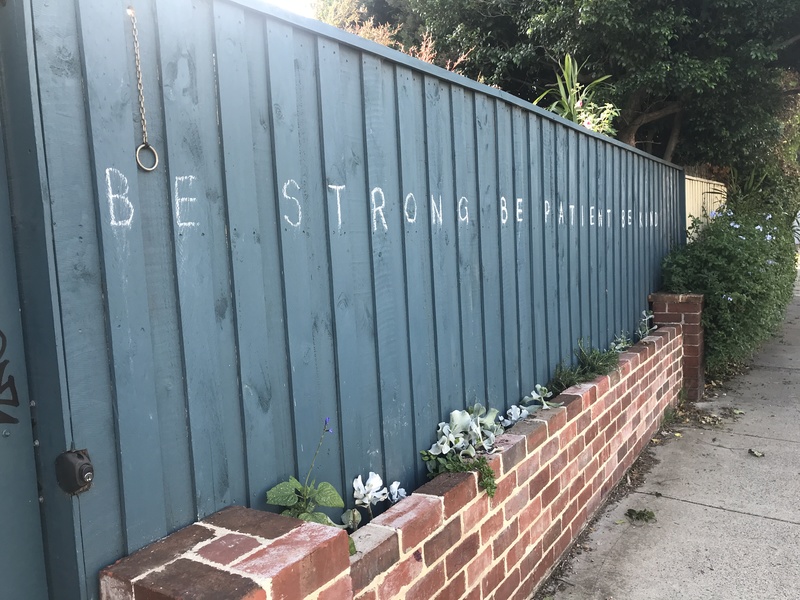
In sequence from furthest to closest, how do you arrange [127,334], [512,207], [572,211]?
[572,211]
[512,207]
[127,334]

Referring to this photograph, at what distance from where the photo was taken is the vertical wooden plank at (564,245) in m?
4.04

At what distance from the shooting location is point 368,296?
7.84ft

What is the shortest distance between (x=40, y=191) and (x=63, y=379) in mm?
415

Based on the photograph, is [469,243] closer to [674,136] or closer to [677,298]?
[677,298]

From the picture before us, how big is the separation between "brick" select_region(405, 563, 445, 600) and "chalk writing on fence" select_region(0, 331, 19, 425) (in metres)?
1.37

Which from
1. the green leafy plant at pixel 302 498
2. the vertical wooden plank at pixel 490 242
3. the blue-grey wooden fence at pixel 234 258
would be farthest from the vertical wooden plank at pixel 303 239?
the vertical wooden plank at pixel 490 242

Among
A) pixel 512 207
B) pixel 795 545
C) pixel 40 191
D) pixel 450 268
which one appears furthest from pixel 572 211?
pixel 40 191

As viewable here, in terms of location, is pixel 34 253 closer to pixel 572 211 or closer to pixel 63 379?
pixel 63 379

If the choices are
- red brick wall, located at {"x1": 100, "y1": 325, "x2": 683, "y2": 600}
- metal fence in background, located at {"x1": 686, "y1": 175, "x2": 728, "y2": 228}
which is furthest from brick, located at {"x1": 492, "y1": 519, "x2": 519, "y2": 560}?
metal fence in background, located at {"x1": 686, "y1": 175, "x2": 728, "y2": 228}

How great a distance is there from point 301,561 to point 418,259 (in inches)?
55.7

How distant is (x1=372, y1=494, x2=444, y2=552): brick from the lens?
85.4 inches

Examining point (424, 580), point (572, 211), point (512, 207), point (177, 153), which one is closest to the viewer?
point (177, 153)

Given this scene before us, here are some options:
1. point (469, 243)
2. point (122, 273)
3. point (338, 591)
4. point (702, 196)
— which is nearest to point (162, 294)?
point (122, 273)

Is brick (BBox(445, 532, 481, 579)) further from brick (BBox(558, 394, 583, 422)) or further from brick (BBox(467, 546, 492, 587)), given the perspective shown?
brick (BBox(558, 394, 583, 422))
